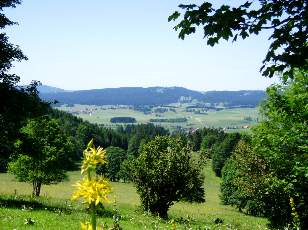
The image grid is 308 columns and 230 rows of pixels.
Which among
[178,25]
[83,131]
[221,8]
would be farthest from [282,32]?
[83,131]

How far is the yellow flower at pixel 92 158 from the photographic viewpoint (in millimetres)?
2900

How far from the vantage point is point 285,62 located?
27.1 feet

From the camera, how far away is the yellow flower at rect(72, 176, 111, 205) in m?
2.90

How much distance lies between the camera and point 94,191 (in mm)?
2961

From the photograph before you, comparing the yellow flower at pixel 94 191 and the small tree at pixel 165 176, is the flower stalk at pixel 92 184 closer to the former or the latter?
the yellow flower at pixel 94 191

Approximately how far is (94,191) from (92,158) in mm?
A: 227

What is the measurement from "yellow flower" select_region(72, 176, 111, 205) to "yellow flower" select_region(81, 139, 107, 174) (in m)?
0.09

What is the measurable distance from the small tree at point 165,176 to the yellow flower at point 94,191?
3380cm

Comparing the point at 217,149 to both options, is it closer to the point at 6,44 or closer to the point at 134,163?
the point at 134,163

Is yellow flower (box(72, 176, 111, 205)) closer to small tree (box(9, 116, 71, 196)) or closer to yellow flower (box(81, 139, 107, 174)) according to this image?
yellow flower (box(81, 139, 107, 174))

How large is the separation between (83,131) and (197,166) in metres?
159

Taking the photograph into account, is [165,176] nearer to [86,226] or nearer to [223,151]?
[86,226]

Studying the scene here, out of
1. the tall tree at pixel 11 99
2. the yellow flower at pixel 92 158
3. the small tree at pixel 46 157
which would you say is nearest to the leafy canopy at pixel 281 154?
the tall tree at pixel 11 99

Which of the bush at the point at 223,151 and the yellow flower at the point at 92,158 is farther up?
the yellow flower at the point at 92,158
